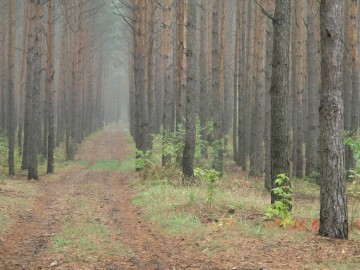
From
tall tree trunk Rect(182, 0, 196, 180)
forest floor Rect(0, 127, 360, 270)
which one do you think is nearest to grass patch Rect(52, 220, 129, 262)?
forest floor Rect(0, 127, 360, 270)

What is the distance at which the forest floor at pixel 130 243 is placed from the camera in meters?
6.89

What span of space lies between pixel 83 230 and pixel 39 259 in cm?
186

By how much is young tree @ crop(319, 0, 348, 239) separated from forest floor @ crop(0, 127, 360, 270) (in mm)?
672

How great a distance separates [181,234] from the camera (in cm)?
900

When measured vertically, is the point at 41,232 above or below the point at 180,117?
below

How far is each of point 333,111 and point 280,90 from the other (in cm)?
203

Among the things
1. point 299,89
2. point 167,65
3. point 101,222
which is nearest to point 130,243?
point 101,222

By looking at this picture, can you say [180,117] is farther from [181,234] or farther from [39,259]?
[39,259]

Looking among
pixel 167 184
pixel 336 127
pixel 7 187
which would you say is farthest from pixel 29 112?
pixel 336 127

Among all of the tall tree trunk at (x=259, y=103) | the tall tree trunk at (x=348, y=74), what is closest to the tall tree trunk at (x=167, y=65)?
the tall tree trunk at (x=259, y=103)

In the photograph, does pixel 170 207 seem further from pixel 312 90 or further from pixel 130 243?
pixel 312 90

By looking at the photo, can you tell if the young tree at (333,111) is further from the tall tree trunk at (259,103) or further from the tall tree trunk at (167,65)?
the tall tree trunk at (167,65)

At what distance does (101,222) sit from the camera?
10.5 m

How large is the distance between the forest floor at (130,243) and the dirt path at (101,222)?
0.6 inches
